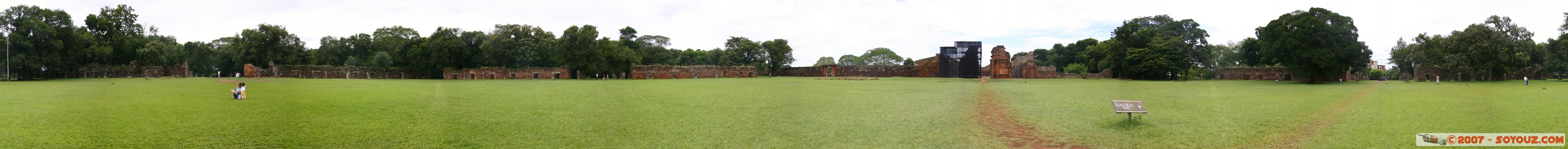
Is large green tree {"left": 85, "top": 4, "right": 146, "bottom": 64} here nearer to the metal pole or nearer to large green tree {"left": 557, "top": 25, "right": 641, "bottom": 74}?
the metal pole

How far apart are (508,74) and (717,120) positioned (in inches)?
1353

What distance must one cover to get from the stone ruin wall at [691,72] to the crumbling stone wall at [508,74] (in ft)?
11.9

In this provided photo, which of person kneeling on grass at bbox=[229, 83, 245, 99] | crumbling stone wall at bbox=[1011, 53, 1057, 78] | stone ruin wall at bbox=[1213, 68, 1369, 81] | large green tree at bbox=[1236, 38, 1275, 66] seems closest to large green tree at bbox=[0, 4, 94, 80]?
person kneeling on grass at bbox=[229, 83, 245, 99]

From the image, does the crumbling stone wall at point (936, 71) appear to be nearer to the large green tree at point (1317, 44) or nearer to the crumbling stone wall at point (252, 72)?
the large green tree at point (1317, 44)

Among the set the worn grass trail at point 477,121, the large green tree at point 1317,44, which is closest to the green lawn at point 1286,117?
the worn grass trail at point 477,121

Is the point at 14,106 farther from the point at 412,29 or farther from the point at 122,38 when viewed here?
the point at 412,29

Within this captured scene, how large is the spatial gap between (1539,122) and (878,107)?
740 centimetres

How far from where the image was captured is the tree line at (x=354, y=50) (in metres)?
28.9

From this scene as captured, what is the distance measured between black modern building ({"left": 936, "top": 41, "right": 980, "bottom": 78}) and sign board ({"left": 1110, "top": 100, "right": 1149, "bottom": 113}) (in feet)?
115

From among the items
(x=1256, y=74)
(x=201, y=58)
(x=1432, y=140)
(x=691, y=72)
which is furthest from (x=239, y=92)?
(x=201, y=58)

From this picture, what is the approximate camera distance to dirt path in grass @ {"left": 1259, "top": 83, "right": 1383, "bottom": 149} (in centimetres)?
714

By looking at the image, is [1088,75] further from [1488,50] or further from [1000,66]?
[1488,50]

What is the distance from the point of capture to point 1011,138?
25.1ft

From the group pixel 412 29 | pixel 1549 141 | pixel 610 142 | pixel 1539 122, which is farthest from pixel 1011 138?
pixel 412 29
